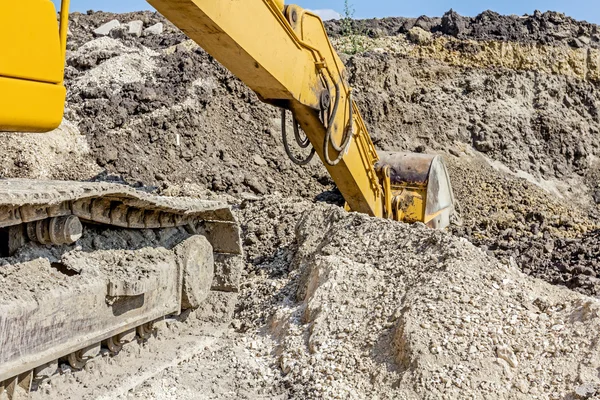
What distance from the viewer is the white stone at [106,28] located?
13.3 meters

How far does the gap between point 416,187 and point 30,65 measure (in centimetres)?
545

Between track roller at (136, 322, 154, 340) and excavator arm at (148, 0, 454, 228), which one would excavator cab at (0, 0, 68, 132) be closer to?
excavator arm at (148, 0, 454, 228)

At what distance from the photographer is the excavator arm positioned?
390 cm

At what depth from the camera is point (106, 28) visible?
13.5 metres

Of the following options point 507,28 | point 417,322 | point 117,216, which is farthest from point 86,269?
point 507,28

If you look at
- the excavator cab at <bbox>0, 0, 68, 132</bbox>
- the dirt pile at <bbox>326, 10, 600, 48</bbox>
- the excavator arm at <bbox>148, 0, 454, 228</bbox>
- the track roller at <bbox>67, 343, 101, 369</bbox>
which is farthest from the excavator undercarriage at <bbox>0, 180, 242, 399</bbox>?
the dirt pile at <bbox>326, 10, 600, 48</bbox>

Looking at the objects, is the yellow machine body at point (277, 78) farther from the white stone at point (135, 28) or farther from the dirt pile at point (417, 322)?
the white stone at point (135, 28)

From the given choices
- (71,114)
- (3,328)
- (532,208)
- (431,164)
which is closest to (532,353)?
(3,328)

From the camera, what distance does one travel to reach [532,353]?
12.8 ft

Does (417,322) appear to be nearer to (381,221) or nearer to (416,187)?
(381,221)

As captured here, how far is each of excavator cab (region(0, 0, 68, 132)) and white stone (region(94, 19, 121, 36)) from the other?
11103 millimetres

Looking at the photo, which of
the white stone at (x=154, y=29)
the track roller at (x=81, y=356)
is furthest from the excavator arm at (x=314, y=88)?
the white stone at (x=154, y=29)

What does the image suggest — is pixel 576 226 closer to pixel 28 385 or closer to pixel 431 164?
pixel 431 164

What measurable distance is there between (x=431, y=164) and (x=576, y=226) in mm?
2446
